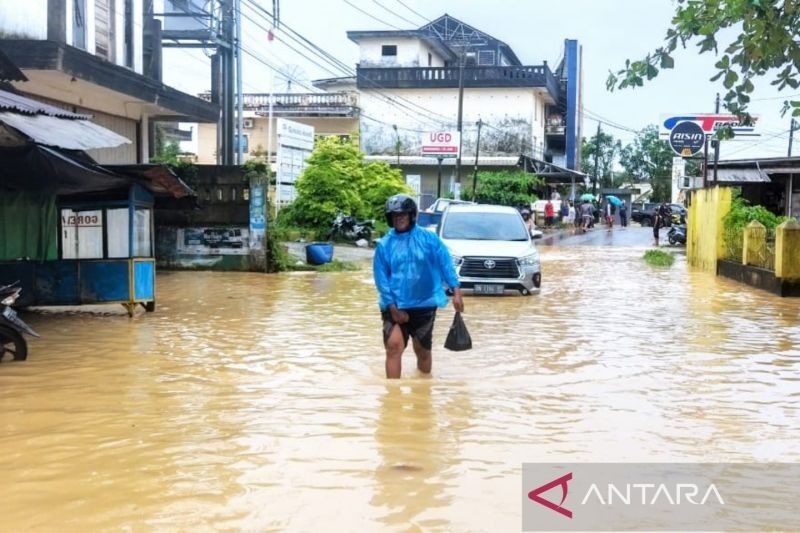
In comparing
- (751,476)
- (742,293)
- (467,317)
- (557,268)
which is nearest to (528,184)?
(557,268)

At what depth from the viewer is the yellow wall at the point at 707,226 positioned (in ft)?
70.2

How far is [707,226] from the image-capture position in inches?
907

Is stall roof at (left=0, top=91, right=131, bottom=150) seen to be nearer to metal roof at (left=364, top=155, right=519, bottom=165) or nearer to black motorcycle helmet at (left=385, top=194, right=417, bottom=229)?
black motorcycle helmet at (left=385, top=194, right=417, bottom=229)

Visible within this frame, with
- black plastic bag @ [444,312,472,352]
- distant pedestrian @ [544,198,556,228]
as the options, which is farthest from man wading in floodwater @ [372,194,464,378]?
distant pedestrian @ [544,198,556,228]

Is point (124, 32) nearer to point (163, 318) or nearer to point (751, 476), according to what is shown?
point (163, 318)

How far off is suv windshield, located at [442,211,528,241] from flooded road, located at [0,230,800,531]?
10.4 feet

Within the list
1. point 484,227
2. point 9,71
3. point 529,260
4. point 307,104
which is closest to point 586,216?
point 307,104

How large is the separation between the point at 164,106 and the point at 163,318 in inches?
300

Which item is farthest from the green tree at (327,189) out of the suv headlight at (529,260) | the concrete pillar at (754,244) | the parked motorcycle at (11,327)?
the parked motorcycle at (11,327)

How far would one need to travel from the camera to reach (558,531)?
4.30 metres

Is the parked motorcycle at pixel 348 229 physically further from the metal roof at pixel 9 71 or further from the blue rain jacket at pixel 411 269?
the blue rain jacket at pixel 411 269

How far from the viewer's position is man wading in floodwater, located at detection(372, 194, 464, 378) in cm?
724

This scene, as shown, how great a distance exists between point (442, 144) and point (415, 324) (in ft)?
112

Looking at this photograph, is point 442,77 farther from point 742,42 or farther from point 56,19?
point 742,42
